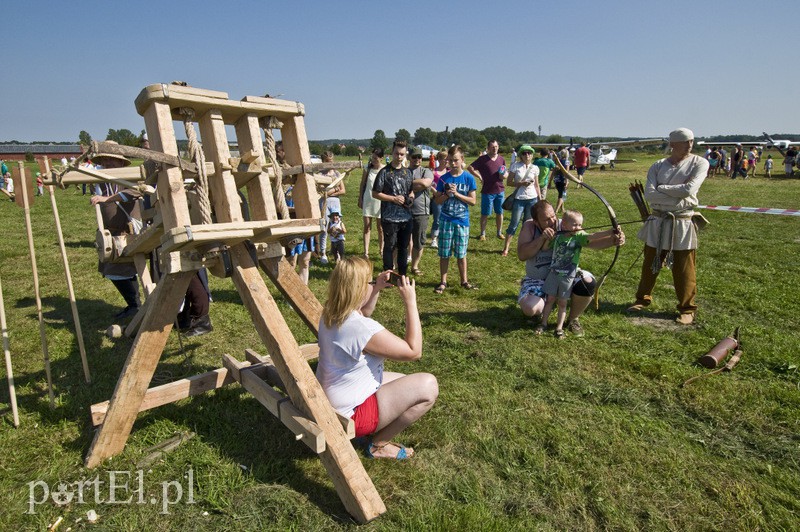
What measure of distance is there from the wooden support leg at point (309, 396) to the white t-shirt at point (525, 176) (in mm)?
7164

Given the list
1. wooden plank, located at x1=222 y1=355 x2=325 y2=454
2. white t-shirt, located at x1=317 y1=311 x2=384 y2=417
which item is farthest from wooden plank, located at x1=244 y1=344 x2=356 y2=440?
white t-shirt, located at x1=317 y1=311 x2=384 y2=417

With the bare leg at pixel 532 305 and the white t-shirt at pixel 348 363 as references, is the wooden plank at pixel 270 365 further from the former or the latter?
the bare leg at pixel 532 305

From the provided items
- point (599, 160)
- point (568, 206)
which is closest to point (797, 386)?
point (568, 206)

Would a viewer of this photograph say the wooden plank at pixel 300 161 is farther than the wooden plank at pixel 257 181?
Yes

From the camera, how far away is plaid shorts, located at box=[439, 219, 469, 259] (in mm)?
7055

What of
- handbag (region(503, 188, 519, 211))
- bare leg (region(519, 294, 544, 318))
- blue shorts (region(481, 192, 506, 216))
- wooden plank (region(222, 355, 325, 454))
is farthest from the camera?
blue shorts (region(481, 192, 506, 216))

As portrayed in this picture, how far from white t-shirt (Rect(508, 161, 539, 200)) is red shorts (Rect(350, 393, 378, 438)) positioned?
23.1 ft

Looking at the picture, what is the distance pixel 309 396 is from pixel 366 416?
1.45 feet

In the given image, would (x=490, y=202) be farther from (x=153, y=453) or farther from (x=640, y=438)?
(x=153, y=453)

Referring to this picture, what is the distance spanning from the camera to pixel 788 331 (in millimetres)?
5516

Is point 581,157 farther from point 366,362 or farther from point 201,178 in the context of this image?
point 201,178

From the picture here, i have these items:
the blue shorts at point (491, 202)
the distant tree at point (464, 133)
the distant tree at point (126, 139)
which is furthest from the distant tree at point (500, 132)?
the blue shorts at point (491, 202)

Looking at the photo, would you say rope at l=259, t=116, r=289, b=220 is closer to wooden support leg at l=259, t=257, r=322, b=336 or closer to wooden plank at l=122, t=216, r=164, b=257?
wooden support leg at l=259, t=257, r=322, b=336

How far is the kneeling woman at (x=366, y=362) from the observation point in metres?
2.94
